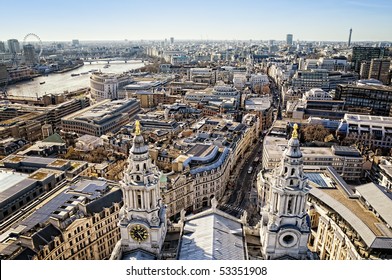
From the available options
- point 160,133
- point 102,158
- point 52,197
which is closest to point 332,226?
point 52,197

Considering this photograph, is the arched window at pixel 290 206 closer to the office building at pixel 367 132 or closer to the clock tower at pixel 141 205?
the clock tower at pixel 141 205

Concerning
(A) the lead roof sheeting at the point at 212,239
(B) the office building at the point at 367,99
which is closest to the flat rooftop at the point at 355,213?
(A) the lead roof sheeting at the point at 212,239

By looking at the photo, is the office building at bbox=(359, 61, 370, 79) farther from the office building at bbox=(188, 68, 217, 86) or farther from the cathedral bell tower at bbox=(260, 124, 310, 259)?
the cathedral bell tower at bbox=(260, 124, 310, 259)

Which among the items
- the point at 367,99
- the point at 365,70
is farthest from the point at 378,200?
the point at 365,70

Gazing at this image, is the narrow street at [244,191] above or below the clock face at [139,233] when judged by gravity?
below

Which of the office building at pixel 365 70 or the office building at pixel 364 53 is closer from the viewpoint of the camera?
the office building at pixel 365 70

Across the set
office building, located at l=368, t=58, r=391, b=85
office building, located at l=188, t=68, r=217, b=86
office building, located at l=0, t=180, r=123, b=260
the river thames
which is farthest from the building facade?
office building, located at l=368, t=58, r=391, b=85

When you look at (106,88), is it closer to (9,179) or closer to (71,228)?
(9,179)
